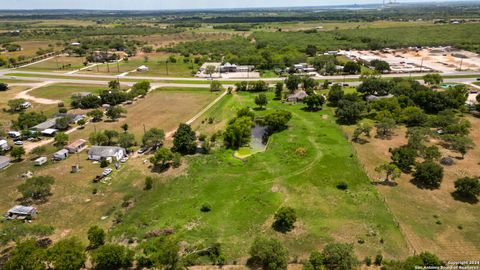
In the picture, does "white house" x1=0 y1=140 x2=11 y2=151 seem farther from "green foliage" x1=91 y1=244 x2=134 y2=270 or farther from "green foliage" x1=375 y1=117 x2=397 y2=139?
"green foliage" x1=375 y1=117 x2=397 y2=139

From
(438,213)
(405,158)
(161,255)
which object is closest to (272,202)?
(161,255)

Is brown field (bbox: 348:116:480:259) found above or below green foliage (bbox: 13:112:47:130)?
below

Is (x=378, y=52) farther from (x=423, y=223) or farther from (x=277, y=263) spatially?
(x=277, y=263)

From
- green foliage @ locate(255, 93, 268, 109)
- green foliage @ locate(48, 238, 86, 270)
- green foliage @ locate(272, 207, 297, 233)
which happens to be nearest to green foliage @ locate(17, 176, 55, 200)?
green foliage @ locate(48, 238, 86, 270)

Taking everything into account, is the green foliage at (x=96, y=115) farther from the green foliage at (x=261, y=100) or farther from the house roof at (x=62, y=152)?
the green foliage at (x=261, y=100)

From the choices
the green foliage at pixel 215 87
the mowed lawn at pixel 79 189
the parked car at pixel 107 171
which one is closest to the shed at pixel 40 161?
the mowed lawn at pixel 79 189

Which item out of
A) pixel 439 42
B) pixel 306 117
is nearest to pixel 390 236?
pixel 306 117
